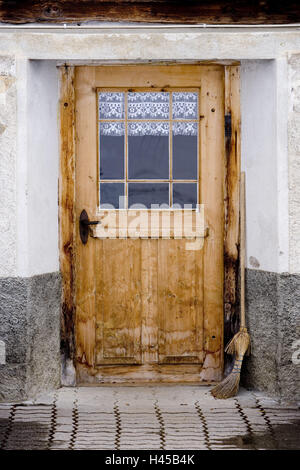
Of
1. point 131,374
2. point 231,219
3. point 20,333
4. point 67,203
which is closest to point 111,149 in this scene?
point 67,203

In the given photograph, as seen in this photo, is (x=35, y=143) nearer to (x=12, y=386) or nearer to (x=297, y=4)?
(x=12, y=386)

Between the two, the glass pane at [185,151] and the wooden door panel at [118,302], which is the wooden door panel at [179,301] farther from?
the glass pane at [185,151]

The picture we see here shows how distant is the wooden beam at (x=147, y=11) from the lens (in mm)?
5738

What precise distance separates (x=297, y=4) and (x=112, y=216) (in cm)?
210

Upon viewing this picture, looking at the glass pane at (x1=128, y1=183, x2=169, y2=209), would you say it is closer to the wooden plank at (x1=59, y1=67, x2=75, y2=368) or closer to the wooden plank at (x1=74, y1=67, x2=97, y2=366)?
the wooden plank at (x1=74, y1=67, x2=97, y2=366)

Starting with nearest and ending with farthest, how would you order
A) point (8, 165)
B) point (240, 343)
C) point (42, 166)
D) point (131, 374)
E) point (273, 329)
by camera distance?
point (8, 165) → point (273, 329) → point (42, 166) → point (240, 343) → point (131, 374)

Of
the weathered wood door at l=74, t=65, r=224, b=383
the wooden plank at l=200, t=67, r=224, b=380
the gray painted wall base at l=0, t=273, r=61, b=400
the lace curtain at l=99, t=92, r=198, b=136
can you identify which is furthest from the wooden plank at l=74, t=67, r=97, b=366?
the wooden plank at l=200, t=67, r=224, b=380

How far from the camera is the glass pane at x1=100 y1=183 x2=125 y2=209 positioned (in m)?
6.32

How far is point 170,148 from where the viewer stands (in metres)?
6.31

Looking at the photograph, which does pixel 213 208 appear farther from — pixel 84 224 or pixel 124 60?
pixel 124 60

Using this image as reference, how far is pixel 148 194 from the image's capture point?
6.33 meters

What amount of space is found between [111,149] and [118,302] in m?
1.21

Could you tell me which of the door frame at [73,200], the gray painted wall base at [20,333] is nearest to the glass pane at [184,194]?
the door frame at [73,200]

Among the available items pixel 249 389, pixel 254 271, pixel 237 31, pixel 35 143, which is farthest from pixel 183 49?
pixel 249 389
